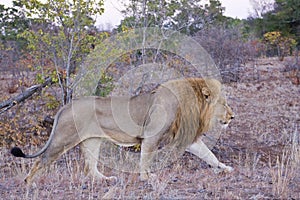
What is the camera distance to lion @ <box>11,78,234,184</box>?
555 centimetres

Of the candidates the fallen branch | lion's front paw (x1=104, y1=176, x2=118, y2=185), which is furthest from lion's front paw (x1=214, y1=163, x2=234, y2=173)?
the fallen branch

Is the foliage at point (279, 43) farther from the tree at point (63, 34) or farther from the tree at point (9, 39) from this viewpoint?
the tree at point (63, 34)

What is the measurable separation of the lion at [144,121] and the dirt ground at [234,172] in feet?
→ 0.99

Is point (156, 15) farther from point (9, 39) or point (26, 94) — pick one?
point (9, 39)

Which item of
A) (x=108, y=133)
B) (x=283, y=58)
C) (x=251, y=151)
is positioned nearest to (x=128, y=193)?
(x=108, y=133)

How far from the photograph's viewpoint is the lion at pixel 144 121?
18.2 feet

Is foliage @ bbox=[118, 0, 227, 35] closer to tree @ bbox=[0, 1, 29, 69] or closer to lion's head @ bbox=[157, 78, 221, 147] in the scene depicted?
lion's head @ bbox=[157, 78, 221, 147]

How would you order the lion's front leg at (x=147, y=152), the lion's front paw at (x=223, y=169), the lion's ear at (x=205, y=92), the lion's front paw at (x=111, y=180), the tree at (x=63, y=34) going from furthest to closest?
the tree at (x=63, y=34) → the lion's ear at (x=205, y=92) → the lion's front paw at (x=223, y=169) → the lion's front leg at (x=147, y=152) → the lion's front paw at (x=111, y=180)

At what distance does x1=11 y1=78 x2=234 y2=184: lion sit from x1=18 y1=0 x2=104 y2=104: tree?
231cm

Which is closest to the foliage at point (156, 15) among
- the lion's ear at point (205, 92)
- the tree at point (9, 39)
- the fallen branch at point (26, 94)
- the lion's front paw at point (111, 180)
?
the fallen branch at point (26, 94)

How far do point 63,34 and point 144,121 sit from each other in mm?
2817

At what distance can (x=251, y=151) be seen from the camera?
336 inches

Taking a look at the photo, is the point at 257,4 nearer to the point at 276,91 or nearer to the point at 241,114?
the point at 276,91

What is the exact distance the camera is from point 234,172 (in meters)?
5.42
